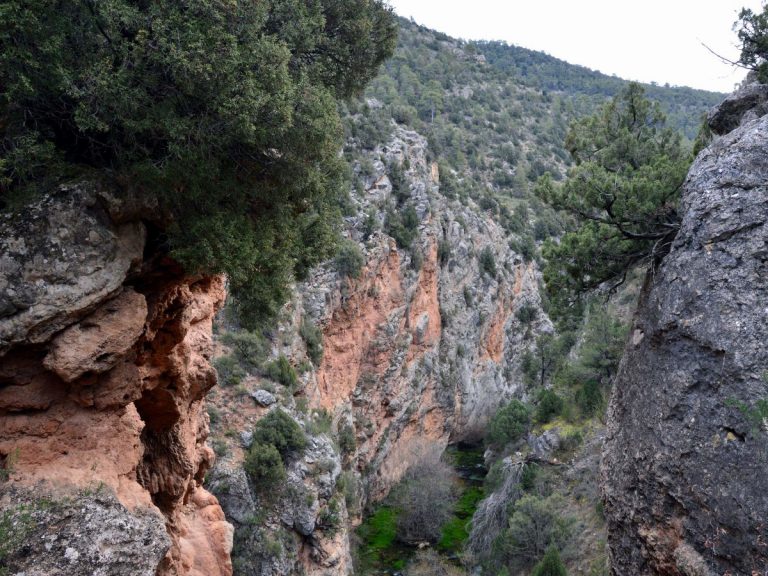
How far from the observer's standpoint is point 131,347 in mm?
8188

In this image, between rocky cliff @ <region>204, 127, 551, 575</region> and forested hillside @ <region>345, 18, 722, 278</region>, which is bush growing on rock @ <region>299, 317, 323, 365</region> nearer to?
rocky cliff @ <region>204, 127, 551, 575</region>

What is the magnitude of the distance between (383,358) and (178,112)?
27221mm

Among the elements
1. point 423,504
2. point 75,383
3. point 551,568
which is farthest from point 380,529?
point 75,383

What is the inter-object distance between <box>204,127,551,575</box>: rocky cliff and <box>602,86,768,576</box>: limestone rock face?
13.3 meters

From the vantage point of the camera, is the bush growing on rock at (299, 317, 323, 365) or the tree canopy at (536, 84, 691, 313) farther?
the bush growing on rock at (299, 317, 323, 365)

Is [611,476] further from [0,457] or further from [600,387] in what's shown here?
[600,387]

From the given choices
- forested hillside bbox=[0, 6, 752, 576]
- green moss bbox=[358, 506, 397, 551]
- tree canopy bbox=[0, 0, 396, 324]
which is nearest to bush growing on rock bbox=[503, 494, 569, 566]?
forested hillside bbox=[0, 6, 752, 576]

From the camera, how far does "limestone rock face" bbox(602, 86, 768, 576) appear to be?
7.34 m

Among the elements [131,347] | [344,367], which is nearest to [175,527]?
[131,347]

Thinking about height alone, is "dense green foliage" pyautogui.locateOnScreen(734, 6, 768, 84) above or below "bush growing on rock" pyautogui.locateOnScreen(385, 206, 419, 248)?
above

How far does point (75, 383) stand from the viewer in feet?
24.7

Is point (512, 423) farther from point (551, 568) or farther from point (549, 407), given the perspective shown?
point (551, 568)

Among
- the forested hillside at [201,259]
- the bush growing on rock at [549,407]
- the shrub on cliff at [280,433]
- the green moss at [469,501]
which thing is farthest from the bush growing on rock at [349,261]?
the green moss at [469,501]

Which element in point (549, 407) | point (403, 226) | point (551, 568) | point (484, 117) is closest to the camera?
point (551, 568)
